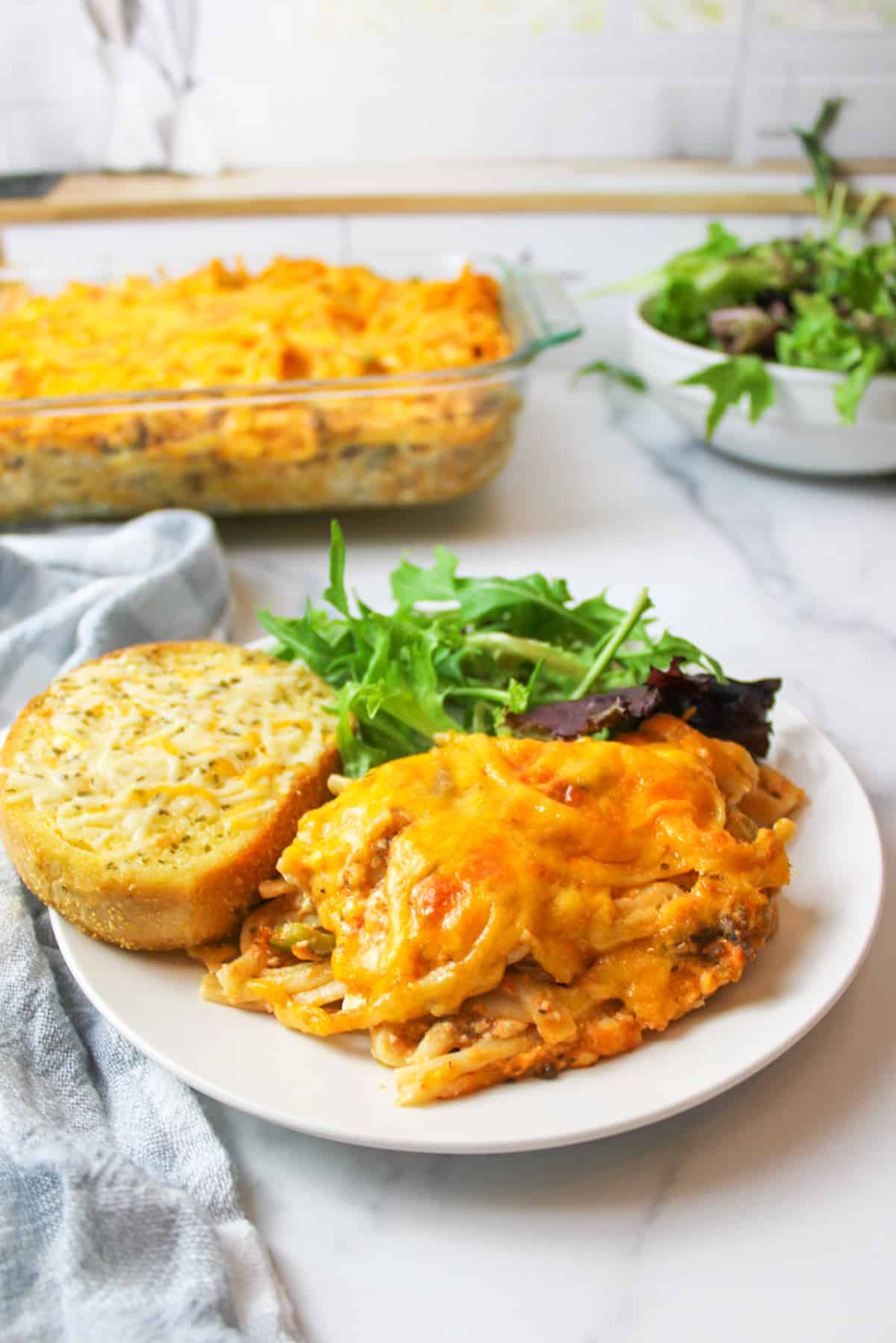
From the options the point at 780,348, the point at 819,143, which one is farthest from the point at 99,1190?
the point at 819,143

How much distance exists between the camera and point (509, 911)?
5.37 feet

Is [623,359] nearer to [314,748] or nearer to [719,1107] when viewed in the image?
[314,748]

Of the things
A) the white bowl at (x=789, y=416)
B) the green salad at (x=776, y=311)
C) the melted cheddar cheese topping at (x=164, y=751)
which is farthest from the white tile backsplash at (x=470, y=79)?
the melted cheddar cheese topping at (x=164, y=751)

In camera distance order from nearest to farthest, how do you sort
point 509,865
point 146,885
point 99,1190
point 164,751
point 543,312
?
point 99,1190
point 509,865
point 146,885
point 164,751
point 543,312

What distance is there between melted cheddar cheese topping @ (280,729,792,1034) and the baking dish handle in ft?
5.40

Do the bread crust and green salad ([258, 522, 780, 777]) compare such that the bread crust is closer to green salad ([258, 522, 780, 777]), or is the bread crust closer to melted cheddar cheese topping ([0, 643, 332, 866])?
melted cheddar cheese topping ([0, 643, 332, 866])

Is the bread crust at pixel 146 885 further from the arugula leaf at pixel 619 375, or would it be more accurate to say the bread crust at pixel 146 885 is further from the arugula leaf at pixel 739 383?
the arugula leaf at pixel 619 375

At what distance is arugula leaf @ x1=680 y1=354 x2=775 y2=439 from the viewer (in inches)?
133

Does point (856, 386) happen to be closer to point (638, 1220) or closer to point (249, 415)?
point (249, 415)

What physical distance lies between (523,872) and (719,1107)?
0.43 metres

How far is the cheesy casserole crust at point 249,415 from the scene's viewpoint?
3.16m

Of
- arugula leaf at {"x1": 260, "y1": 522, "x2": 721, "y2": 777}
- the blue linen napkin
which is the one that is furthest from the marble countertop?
arugula leaf at {"x1": 260, "y1": 522, "x2": 721, "y2": 777}

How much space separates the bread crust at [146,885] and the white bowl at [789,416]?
6.78 ft

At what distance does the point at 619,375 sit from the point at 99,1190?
3540 mm
